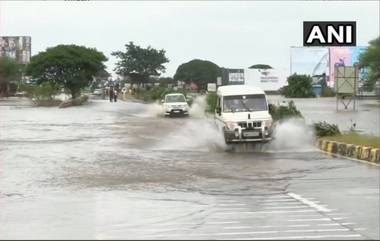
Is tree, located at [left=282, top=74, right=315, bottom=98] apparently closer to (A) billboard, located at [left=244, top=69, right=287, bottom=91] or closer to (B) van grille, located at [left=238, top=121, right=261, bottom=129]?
(A) billboard, located at [left=244, top=69, right=287, bottom=91]

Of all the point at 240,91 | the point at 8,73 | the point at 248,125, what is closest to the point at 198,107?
the point at 240,91

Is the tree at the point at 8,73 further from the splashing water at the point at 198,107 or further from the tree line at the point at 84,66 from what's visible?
the splashing water at the point at 198,107

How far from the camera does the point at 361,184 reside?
12273mm

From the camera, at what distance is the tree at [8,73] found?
98.2 metres

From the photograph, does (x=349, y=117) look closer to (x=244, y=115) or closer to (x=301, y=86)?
(x=244, y=115)

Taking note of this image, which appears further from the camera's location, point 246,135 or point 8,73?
point 8,73

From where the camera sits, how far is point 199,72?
117 meters

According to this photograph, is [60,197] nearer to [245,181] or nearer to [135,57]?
[245,181]

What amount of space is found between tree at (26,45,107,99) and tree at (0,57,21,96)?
25.7m

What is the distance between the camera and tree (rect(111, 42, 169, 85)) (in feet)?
353

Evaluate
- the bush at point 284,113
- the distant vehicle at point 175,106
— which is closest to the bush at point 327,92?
the distant vehicle at point 175,106

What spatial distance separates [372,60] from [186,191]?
53.0 metres

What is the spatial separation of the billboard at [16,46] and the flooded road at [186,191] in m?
100

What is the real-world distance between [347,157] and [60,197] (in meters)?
9.02
